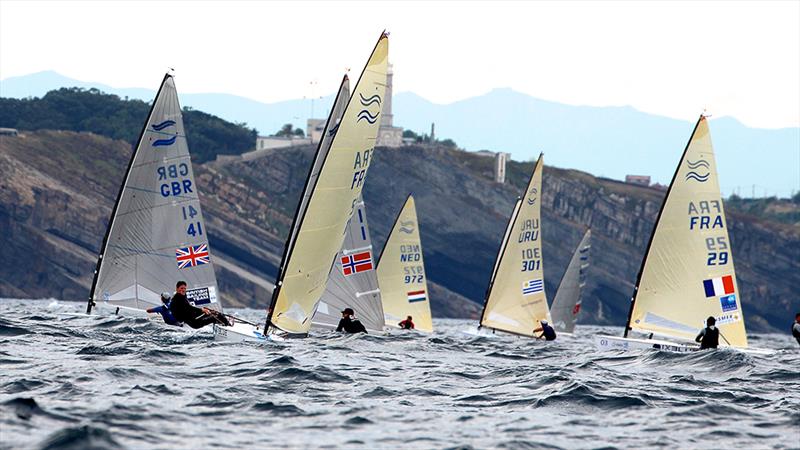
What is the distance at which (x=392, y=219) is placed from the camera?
148250mm

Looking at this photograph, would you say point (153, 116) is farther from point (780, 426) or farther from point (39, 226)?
point (39, 226)

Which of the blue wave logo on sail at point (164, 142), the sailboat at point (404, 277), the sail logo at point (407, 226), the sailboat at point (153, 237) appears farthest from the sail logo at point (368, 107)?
the sail logo at point (407, 226)

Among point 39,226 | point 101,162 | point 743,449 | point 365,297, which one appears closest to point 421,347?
point 365,297

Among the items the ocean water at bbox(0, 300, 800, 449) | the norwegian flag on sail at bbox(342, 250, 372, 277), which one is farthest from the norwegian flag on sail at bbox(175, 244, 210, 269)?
the ocean water at bbox(0, 300, 800, 449)

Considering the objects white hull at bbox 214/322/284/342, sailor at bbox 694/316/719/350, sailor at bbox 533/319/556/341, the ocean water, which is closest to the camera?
the ocean water

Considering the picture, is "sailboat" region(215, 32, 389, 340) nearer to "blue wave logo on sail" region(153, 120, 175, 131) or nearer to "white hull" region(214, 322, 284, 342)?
"white hull" region(214, 322, 284, 342)

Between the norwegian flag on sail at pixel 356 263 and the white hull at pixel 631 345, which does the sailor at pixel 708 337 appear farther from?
the norwegian flag on sail at pixel 356 263

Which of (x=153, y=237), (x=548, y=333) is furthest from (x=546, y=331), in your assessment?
(x=153, y=237)

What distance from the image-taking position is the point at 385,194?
148750 millimetres

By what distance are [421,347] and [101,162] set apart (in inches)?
4478

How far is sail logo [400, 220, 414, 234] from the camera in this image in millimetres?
46562

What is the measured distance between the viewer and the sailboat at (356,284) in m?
31.2

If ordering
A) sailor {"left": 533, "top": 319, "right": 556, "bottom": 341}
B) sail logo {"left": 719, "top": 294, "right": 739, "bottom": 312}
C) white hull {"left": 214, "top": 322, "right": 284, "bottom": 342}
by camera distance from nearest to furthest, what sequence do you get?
white hull {"left": 214, "top": 322, "right": 284, "bottom": 342} < sail logo {"left": 719, "top": 294, "right": 739, "bottom": 312} < sailor {"left": 533, "top": 319, "right": 556, "bottom": 341}

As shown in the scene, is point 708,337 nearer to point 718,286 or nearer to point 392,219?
point 718,286
